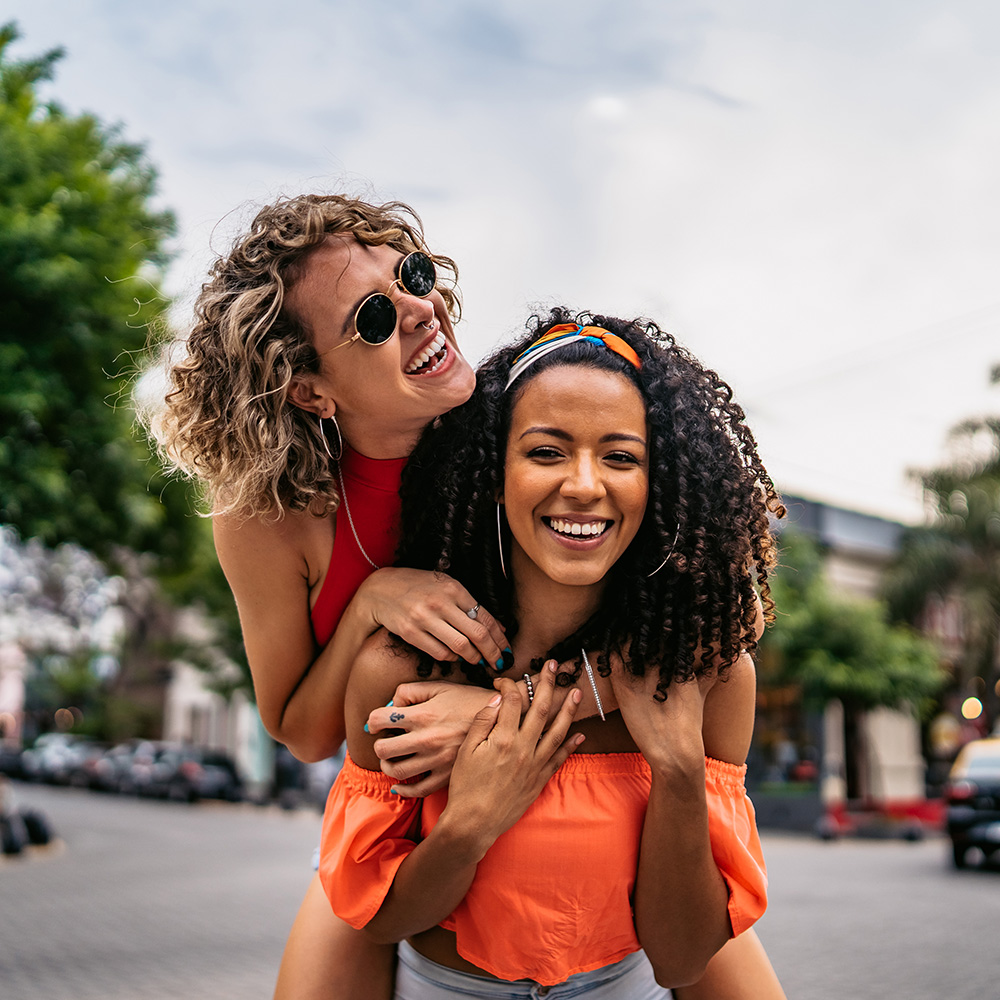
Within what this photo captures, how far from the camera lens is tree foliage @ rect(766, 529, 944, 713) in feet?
72.2

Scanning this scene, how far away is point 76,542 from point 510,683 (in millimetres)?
11330

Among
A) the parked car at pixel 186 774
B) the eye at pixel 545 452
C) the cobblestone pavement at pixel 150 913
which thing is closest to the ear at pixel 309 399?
the eye at pixel 545 452

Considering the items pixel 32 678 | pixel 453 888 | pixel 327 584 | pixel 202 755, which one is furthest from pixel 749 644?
pixel 32 678

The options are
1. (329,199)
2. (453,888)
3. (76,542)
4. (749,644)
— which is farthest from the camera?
(76,542)

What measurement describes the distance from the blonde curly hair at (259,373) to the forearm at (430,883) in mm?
787

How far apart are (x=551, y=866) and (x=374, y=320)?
47.6 inches

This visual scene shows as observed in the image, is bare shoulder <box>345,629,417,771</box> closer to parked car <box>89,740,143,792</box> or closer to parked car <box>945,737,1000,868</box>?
parked car <box>945,737,1000,868</box>

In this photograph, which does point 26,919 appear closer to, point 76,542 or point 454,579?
point 76,542

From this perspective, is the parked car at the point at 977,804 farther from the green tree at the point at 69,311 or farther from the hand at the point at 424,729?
the hand at the point at 424,729

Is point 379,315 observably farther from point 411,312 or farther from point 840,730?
point 840,730

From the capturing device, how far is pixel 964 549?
79.3 ft

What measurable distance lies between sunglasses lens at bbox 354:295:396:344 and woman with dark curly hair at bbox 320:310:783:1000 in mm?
262

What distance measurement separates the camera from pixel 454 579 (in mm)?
2418

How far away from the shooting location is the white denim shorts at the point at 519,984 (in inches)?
93.2
